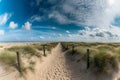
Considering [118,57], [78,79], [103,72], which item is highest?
[118,57]

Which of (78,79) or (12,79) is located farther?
(78,79)

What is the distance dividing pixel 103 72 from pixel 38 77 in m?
4.02

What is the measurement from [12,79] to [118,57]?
592cm

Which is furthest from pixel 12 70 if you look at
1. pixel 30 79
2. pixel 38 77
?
pixel 38 77

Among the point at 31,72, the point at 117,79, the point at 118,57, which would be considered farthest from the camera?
the point at 31,72

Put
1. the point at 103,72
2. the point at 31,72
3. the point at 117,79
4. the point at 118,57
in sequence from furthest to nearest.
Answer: the point at 31,72
the point at 118,57
the point at 103,72
the point at 117,79

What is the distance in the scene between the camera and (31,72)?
9039 mm

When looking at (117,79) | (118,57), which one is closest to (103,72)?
(117,79)

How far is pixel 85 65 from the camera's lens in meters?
9.53

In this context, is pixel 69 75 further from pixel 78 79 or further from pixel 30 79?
pixel 30 79

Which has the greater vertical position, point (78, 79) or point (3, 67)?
point (3, 67)

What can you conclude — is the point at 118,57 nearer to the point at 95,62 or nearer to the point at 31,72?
the point at 95,62

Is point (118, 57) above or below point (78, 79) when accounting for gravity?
above

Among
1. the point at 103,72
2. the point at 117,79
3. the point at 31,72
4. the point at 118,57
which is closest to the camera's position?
the point at 117,79
